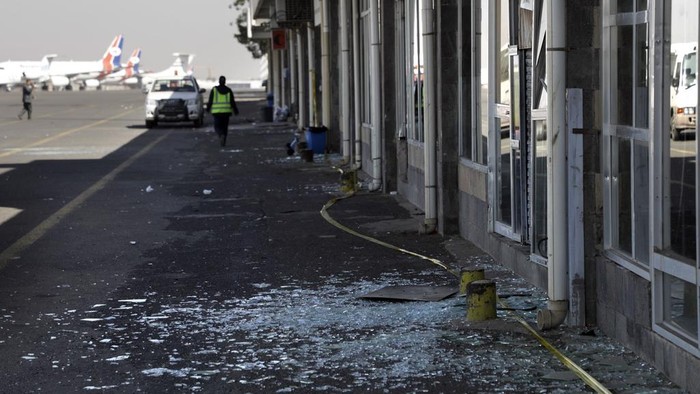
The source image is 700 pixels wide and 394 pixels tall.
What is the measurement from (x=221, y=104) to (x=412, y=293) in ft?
74.6

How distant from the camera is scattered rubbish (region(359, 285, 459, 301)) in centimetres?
945

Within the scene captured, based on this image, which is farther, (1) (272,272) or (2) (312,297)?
(1) (272,272)

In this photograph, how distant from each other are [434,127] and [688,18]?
693 cm

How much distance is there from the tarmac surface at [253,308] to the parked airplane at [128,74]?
577 ft

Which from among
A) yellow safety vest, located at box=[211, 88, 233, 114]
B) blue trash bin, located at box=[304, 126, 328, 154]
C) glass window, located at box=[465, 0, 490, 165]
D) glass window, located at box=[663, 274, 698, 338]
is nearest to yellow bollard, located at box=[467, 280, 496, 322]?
glass window, located at box=[663, 274, 698, 338]

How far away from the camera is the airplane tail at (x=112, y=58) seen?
178m

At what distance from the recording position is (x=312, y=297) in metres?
9.67

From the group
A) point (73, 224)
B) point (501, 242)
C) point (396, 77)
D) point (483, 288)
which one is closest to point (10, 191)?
point (73, 224)

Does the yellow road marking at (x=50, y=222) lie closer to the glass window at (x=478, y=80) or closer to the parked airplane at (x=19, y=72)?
the glass window at (x=478, y=80)

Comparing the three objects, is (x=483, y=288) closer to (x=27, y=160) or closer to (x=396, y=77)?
(x=396, y=77)

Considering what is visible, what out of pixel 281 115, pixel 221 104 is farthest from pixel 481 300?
pixel 281 115

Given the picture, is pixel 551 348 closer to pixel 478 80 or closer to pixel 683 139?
pixel 683 139

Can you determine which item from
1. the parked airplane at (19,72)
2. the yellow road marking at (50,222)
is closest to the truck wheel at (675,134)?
the yellow road marking at (50,222)

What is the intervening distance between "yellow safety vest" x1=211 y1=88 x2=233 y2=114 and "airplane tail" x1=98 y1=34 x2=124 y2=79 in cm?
14955
